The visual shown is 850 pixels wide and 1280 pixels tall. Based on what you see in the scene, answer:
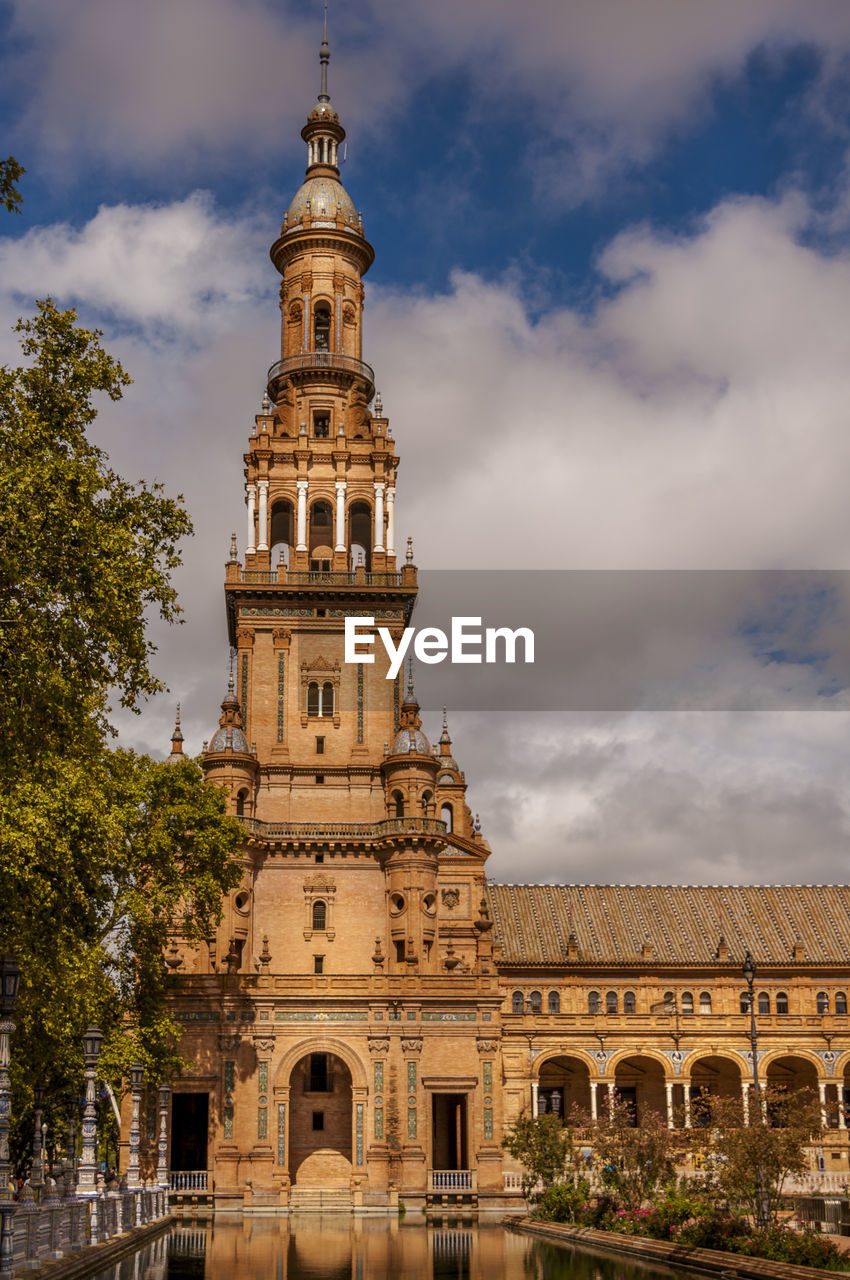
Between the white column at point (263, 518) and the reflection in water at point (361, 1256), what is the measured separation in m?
33.4

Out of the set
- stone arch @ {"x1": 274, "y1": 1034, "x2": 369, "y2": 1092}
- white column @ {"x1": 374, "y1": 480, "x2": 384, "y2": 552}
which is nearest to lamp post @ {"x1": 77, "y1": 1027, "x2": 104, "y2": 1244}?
stone arch @ {"x1": 274, "y1": 1034, "x2": 369, "y2": 1092}

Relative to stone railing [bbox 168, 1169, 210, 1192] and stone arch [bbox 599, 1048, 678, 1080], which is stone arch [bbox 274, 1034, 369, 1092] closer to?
stone railing [bbox 168, 1169, 210, 1192]

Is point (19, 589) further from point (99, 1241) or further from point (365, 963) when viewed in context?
point (365, 963)

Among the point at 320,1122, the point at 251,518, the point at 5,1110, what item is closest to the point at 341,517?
the point at 251,518

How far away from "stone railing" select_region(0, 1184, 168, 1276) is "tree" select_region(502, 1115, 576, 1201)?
16.6m

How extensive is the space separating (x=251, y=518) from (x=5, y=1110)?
51.3m

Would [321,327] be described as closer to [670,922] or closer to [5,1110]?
[670,922]

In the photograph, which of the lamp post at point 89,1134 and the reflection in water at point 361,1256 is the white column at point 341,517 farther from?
the lamp post at point 89,1134

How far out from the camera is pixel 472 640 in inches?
1818

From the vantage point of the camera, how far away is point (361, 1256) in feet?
125

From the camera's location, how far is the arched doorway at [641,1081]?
83312mm

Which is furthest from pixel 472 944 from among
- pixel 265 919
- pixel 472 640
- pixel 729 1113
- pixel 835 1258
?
pixel 835 1258

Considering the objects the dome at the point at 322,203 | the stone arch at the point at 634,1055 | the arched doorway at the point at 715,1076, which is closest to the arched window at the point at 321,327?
the dome at the point at 322,203

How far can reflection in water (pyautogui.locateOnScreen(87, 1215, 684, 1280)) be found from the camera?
104ft
